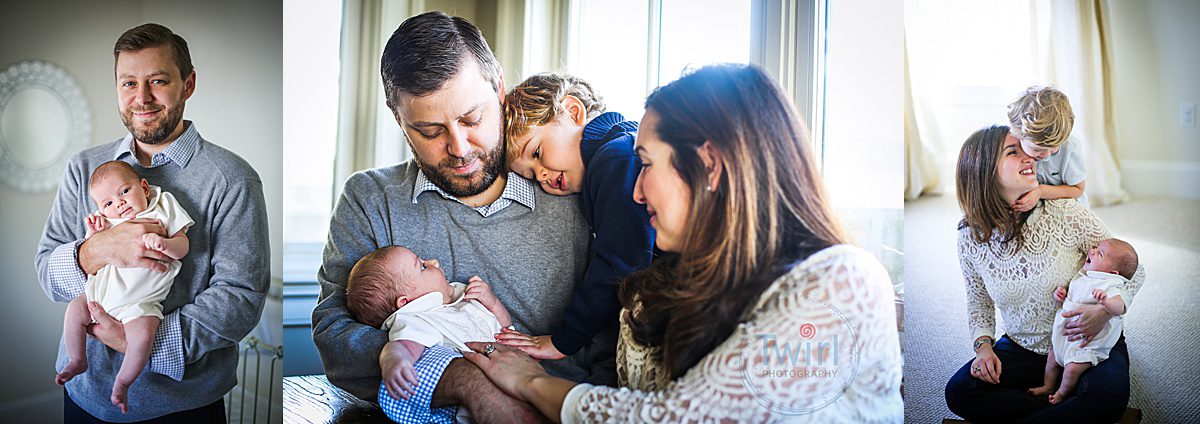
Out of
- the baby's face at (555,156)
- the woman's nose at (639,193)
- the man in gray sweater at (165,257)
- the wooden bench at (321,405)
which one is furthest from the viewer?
the man in gray sweater at (165,257)

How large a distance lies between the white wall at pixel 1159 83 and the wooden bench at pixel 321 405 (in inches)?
81.7

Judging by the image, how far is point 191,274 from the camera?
2.35 metres

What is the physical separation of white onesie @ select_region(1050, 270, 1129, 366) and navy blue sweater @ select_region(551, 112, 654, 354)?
3.54ft

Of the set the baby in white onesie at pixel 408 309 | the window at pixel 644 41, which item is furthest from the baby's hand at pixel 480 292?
the window at pixel 644 41

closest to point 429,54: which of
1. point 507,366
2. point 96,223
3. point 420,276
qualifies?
point 420,276

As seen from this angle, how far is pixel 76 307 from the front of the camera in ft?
7.59

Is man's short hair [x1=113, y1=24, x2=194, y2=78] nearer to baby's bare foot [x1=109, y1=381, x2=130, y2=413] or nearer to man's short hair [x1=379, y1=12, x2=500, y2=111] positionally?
man's short hair [x1=379, y1=12, x2=500, y2=111]

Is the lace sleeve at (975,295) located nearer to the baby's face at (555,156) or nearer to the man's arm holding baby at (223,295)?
the baby's face at (555,156)

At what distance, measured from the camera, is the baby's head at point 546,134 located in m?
2.12

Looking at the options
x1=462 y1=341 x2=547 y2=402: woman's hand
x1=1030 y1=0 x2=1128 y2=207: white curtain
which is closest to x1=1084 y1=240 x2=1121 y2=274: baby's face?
x1=1030 y1=0 x2=1128 y2=207: white curtain

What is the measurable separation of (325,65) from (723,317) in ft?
3.95

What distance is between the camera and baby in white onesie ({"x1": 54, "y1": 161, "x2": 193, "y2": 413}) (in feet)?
7.47

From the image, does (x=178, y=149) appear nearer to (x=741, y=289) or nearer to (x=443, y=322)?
(x=443, y=322)

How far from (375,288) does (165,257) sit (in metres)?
0.64
